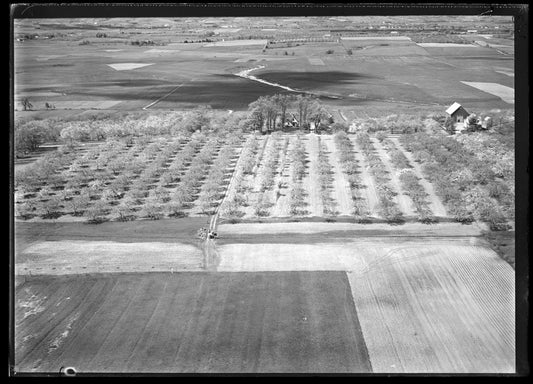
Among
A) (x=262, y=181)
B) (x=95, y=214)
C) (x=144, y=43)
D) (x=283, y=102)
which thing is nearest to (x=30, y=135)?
(x=95, y=214)

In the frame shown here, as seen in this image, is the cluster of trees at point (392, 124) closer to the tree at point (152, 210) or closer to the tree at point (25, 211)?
the tree at point (152, 210)

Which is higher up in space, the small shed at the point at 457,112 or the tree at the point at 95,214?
the small shed at the point at 457,112

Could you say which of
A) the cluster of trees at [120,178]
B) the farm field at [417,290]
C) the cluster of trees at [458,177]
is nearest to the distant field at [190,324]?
the farm field at [417,290]

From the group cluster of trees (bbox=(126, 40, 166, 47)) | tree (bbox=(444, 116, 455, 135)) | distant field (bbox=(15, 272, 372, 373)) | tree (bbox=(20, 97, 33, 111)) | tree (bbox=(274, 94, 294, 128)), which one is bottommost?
distant field (bbox=(15, 272, 372, 373))

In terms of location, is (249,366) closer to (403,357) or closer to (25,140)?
(403,357)

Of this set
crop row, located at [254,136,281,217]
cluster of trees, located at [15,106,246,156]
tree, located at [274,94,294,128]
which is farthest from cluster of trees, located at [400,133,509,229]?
cluster of trees, located at [15,106,246,156]

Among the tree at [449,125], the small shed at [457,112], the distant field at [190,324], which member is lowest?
the distant field at [190,324]

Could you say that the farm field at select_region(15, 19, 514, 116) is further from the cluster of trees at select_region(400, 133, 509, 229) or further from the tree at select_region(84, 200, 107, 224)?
the tree at select_region(84, 200, 107, 224)
